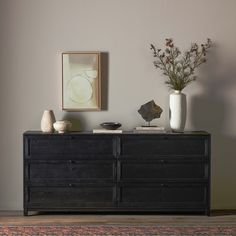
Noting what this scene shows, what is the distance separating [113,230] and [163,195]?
2.32 feet

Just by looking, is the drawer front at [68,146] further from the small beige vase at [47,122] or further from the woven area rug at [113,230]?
the woven area rug at [113,230]

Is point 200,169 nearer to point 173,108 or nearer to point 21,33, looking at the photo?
point 173,108

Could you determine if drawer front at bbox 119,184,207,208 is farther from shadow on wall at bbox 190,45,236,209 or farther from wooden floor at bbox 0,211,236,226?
shadow on wall at bbox 190,45,236,209

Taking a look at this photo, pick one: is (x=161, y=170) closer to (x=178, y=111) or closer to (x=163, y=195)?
(x=163, y=195)

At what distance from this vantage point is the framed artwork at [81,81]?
5.06 meters

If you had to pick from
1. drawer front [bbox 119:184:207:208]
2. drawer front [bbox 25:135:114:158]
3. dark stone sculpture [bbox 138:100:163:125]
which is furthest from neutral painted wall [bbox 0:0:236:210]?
drawer front [bbox 119:184:207:208]

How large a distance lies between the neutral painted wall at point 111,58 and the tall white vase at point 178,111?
0.73 ft

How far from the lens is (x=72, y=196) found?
4.82 m

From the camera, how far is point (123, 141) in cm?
480

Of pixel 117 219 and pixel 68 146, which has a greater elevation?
pixel 68 146

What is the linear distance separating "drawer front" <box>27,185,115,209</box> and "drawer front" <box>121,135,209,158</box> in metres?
0.39

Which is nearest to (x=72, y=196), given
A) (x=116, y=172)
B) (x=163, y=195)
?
(x=116, y=172)

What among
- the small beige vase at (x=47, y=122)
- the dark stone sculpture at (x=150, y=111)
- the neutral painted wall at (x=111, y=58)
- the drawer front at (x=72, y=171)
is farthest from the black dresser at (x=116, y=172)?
the neutral painted wall at (x=111, y=58)

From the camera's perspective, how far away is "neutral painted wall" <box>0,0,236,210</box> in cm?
506
